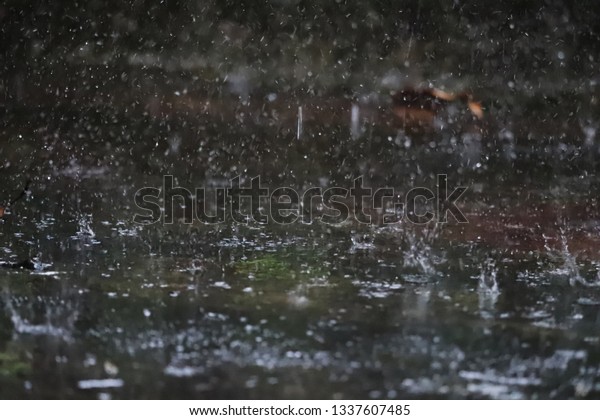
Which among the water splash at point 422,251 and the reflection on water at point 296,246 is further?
the water splash at point 422,251

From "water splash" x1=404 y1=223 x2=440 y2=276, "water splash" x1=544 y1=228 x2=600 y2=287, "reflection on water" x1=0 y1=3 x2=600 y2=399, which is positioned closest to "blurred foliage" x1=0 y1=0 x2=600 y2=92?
"reflection on water" x1=0 y1=3 x2=600 y2=399

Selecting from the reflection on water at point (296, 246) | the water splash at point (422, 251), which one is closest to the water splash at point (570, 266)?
the reflection on water at point (296, 246)

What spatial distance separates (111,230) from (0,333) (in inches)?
55.9

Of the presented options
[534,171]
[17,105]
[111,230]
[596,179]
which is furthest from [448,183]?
[17,105]

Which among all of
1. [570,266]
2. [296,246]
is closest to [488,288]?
[570,266]

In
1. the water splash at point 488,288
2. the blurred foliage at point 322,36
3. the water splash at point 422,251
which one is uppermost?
the blurred foliage at point 322,36

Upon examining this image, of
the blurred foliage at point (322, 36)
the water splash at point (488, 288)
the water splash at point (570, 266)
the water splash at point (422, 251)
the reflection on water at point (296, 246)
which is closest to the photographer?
the reflection on water at point (296, 246)

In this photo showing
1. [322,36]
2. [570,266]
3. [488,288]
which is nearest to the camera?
[488,288]

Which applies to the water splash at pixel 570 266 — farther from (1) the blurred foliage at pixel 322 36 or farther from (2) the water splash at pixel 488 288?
(1) the blurred foliage at pixel 322 36

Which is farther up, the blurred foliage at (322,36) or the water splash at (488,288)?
the blurred foliage at (322,36)

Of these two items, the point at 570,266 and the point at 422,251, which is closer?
the point at 570,266

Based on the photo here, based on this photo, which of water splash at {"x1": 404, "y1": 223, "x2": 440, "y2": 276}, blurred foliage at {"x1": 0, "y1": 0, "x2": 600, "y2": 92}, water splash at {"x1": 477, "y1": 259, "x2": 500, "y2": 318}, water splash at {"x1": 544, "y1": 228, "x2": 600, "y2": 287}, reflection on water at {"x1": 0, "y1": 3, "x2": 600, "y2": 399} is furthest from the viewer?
blurred foliage at {"x1": 0, "y1": 0, "x2": 600, "y2": 92}

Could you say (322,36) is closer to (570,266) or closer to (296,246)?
(296,246)

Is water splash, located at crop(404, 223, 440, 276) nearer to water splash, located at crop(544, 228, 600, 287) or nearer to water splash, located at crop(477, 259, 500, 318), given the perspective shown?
water splash, located at crop(477, 259, 500, 318)
